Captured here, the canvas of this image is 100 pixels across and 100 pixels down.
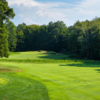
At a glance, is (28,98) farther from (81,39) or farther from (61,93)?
(81,39)

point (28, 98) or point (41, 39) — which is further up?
point (41, 39)

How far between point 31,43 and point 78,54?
4082 cm

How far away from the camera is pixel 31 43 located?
3238 inches

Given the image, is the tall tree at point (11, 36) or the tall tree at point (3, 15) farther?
the tall tree at point (11, 36)

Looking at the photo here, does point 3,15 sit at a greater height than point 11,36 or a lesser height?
lesser

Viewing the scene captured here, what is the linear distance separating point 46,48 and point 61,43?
926 centimetres

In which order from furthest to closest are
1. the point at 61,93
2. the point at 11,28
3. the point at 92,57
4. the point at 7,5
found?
the point at 11,28 → the point at 92,57 → the point at 7,5 → the point at 61,93

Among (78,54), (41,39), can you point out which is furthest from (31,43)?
(78,54)

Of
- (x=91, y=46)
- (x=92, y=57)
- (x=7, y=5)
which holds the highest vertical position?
(x=7, y=5)

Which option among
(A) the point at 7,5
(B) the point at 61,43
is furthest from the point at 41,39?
(A) the point at 7,5

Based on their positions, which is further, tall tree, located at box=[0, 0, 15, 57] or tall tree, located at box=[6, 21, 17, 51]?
tall tree, located at box=[6, 21, 17, 51]

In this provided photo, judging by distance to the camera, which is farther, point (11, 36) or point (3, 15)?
point (11, 36)

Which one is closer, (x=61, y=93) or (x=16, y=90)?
(x=61, y=93)

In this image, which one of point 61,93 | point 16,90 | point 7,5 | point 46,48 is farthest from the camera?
point 46,48
